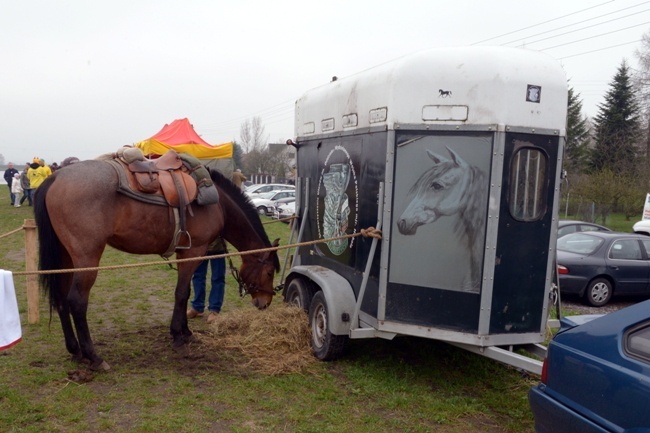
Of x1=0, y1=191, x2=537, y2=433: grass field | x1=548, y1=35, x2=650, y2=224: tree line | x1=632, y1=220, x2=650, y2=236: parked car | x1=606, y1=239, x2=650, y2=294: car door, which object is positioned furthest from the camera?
x1=548, y1=35, x2=650, y2=224: tree line

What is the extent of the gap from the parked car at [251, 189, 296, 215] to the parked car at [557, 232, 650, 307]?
51.1ft

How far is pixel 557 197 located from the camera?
4344 millimetres

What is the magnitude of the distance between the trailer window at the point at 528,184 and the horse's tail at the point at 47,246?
3.94 metres

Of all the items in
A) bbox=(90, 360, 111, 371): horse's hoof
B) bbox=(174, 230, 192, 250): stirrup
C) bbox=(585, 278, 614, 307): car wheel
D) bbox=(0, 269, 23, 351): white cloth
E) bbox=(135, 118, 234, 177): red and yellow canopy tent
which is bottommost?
bbox=(585, 278, 614, 307): car wheel

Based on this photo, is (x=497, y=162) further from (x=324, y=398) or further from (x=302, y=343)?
(x=302, y=343)

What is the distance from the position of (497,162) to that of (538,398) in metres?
1.81

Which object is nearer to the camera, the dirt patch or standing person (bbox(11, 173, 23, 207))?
the dirt patch

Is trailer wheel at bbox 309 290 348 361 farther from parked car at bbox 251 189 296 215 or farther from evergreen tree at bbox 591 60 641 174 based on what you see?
evergreen tree at bbox 591 60 641 174

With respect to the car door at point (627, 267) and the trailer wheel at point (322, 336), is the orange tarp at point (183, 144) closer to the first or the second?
the trailer wheel at point (322, 336)

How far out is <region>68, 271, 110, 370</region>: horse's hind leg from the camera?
15.2 feet

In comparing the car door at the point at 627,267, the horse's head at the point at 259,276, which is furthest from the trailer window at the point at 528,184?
the car door at the point at 627,267

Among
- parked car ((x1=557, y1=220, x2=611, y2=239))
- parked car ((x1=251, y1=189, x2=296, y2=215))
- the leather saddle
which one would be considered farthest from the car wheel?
parked car ((x1=251, y1=189, x2=296, y2=215))

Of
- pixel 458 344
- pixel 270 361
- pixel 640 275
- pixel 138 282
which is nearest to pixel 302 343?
pixel 270 361

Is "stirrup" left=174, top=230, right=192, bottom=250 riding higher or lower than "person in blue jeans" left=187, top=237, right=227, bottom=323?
higher
